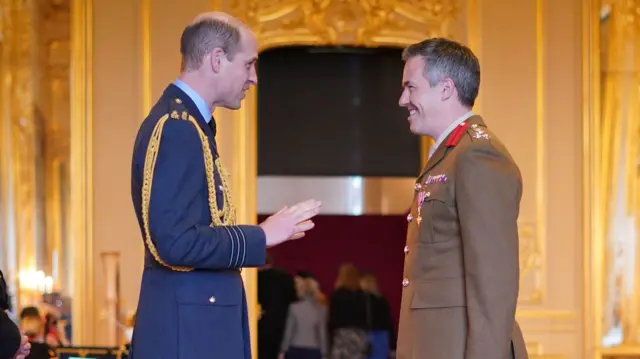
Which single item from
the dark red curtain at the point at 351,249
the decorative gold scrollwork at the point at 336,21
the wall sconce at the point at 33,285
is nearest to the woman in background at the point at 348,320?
the dark red curtain at the point at 351,249

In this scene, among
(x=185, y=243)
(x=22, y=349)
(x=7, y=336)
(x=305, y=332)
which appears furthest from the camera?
(x=305, y=332)

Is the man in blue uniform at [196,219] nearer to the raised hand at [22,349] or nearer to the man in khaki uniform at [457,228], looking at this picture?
the man in khaki uniform at [457,228]

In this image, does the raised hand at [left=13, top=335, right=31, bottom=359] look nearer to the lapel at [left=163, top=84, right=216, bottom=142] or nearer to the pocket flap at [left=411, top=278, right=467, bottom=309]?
the lapel at [left=163, top=84, right=216, bottom=142]

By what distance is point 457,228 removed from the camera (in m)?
2.94

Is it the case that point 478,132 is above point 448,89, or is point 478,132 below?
below

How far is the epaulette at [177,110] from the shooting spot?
2.60 m

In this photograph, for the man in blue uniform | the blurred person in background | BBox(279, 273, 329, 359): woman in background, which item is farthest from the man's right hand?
BBox(279, 273, 329, 359): woman in background

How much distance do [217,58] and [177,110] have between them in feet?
0.55

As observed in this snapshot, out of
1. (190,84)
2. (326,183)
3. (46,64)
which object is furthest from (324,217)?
(190,84)

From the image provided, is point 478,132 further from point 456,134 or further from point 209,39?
point 209,39

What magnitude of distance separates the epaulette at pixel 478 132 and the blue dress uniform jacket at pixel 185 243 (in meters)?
0.73

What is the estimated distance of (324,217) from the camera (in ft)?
29.3

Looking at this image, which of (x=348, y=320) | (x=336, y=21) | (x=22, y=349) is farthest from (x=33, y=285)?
(x=22, y=349)

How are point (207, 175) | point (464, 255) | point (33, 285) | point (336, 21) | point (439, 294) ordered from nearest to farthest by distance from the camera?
point (207, 175) → point (464, 255) → point (439, 294) → point (33, 285) → point (336, 21)
